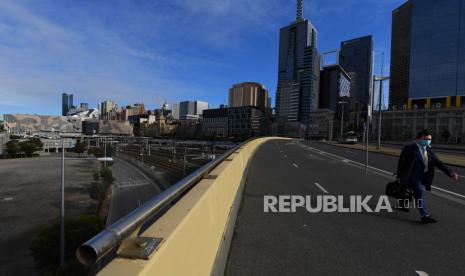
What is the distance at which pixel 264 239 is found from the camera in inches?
172

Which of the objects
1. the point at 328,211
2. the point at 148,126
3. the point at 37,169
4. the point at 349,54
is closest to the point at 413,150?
the point at 328,211

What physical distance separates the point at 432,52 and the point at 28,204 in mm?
160912

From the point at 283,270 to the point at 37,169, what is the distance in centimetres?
7313

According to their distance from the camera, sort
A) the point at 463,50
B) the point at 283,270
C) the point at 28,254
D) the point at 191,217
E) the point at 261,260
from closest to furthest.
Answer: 1. the point at 191,217
2. the point at 283,270
3. the point at 261,260
4. the point at 28,254
5. the point at 463,50

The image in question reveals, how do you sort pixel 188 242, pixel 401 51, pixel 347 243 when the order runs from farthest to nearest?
pixel 401 51 < pixel 347 243 < pixel 188 242

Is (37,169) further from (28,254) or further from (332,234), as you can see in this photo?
(332,234)

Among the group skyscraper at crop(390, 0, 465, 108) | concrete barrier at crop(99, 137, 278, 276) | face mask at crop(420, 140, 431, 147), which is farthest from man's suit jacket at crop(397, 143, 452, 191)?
skyscraper at crop(390, 0, 465, 108)

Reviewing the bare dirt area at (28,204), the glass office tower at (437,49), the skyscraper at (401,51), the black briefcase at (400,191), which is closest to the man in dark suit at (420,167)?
the black briefcase at (400,191)

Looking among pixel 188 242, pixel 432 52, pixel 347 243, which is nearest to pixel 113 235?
pixel 188 242

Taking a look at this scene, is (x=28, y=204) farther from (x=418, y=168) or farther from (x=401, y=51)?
(x=401, y=51)

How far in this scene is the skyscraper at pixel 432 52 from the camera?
116500 millimetres

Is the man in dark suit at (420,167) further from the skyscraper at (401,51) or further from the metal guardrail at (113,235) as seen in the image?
the skyscraper at (401,51)

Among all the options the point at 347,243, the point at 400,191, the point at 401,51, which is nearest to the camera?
the point at 347,243

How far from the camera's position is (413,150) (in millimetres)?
5562
